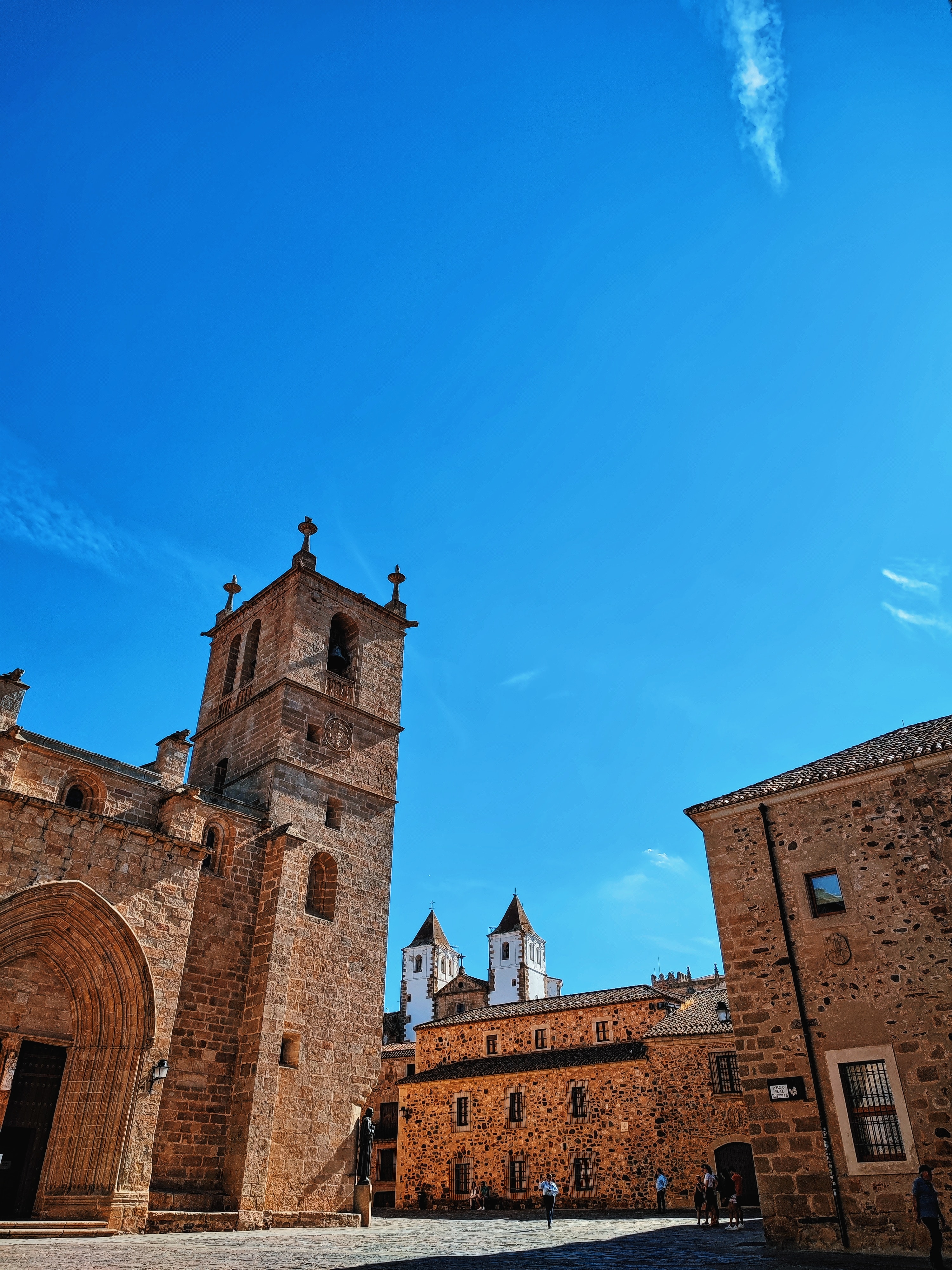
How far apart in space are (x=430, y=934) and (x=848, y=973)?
195 feet

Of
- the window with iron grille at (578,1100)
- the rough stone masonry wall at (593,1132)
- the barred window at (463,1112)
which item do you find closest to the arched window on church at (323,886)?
the rough stone masonry wall at (593,1132)

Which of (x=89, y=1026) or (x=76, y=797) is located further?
(x=76, y=797)

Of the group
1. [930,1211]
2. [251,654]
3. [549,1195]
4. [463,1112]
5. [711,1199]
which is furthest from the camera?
[463,1112]

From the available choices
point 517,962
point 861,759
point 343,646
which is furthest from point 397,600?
point 517,962

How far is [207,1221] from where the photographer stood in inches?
556

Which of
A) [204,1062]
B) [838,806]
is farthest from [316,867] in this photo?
[838,806]

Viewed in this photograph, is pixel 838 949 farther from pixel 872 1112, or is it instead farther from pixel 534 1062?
pixel 534 1062

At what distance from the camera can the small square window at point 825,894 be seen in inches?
461

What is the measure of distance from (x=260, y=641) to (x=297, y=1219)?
1247 cm

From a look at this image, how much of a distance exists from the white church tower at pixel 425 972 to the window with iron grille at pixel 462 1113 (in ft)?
104

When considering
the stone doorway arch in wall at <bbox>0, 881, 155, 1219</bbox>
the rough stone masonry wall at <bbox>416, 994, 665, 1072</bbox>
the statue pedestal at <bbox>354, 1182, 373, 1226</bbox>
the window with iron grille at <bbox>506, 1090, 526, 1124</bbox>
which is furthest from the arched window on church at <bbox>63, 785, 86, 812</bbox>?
the rough stone masonry wall at <bbox>416, 994, 665, 1072</bbox>

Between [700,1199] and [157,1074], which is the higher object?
[157,1074]

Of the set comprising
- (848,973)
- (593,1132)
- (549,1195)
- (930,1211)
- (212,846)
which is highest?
(212,846)

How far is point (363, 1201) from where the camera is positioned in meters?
17.1
